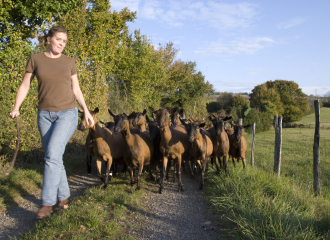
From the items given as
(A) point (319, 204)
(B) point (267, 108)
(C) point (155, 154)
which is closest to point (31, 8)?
(C) point (155, 154)

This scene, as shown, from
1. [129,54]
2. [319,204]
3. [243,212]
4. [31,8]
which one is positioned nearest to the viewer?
[243,212]

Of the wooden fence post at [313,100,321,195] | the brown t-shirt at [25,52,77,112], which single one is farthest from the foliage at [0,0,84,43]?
the wooden fence post at [313,100,321,195]

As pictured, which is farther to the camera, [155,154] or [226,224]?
[155,154]

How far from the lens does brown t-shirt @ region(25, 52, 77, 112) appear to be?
3.92 meters

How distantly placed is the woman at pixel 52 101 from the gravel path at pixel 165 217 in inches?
29.9

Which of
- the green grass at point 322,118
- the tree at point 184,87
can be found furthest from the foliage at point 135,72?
the green grass at point 322,118

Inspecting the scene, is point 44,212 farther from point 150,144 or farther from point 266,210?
point 150,144

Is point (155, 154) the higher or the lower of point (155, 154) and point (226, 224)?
the higher

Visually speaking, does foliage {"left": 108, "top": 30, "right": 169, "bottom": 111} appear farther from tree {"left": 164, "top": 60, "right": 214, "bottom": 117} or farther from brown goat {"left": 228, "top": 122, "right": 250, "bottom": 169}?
tree {"left": 164, "top": 60, "right": 214, "bottom": 117}

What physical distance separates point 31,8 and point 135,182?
20.1 feet

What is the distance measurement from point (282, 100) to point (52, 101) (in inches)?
1674

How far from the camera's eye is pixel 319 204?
5285mm

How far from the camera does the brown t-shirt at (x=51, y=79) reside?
392cm

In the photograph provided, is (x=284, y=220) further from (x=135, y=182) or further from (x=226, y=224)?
(x=135, y=182)
